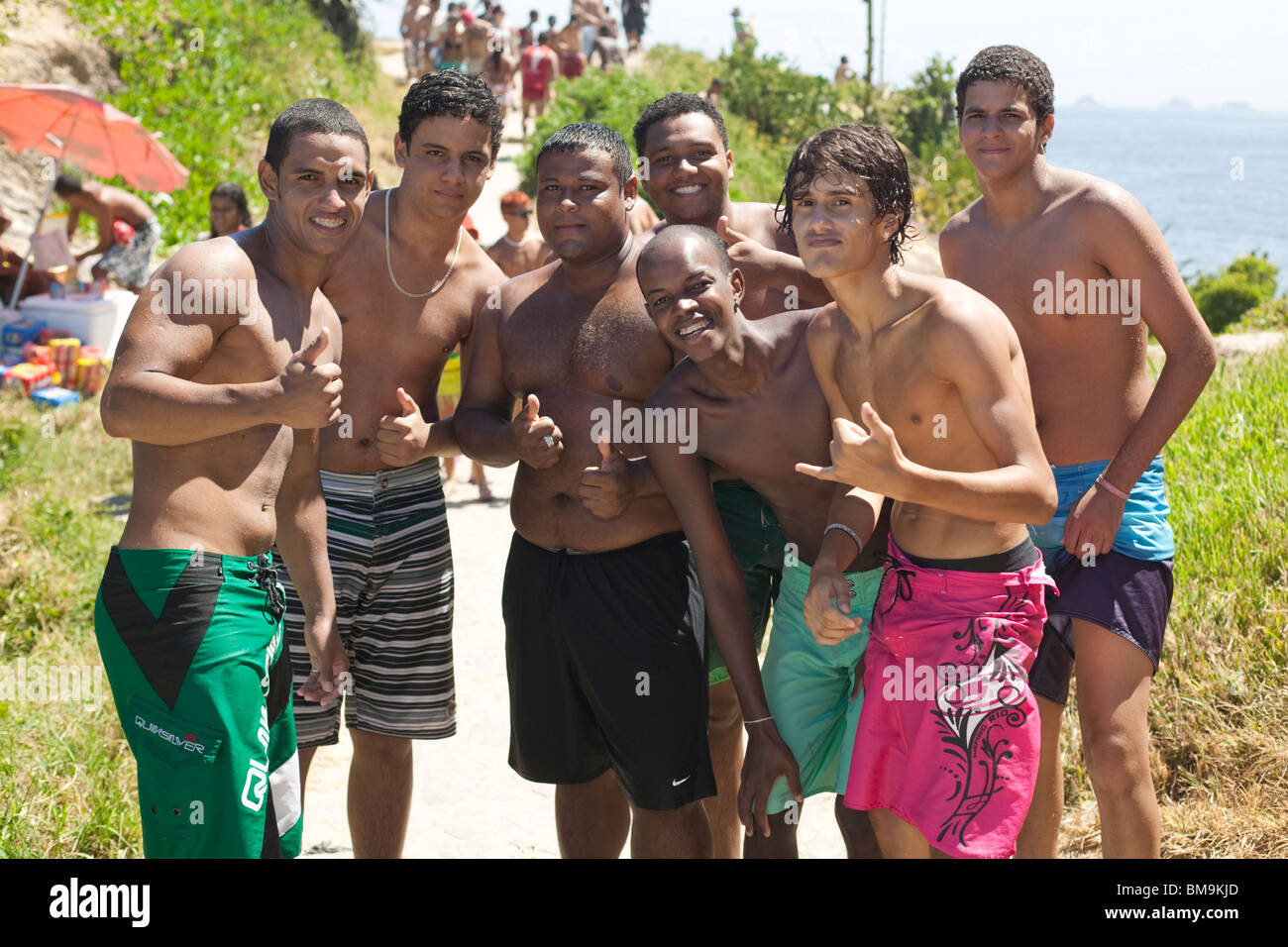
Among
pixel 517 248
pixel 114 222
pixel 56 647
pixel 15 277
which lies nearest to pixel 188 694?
pixel 56 647

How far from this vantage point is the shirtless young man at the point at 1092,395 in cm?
323

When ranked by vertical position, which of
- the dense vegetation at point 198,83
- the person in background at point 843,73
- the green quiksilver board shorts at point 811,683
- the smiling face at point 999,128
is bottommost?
the green quiksilver board shorts at point 811,683

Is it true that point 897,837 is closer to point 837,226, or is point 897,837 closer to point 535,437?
point 535,437

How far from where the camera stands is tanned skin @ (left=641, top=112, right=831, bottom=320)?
3781 millimetres

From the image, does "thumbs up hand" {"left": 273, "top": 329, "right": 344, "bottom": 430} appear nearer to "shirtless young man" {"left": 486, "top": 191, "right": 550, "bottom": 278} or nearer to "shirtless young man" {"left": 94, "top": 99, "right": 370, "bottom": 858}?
"shirtless young man" {"left": 94, "top": 99, "right": 370, "bottom": 858}

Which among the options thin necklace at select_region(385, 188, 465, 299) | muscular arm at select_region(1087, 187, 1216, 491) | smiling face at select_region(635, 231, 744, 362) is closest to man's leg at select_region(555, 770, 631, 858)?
smiling face at select_region(635, 231, 744, 362)

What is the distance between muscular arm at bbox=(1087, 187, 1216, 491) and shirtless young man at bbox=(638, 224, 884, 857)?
75cm

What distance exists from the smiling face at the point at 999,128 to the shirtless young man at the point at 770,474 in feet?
2.23

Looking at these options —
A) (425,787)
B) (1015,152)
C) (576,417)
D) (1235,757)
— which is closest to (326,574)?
(576,417)

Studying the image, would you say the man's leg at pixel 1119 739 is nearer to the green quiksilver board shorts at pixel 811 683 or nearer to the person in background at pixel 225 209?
the green quiksilver board shorts at pixel 811 683

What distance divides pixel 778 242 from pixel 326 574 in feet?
5.88

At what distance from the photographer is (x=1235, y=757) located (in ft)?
13.3

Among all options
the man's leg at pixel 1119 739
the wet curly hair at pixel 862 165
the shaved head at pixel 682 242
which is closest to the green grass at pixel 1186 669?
the man's leg at pixel 1119 739
